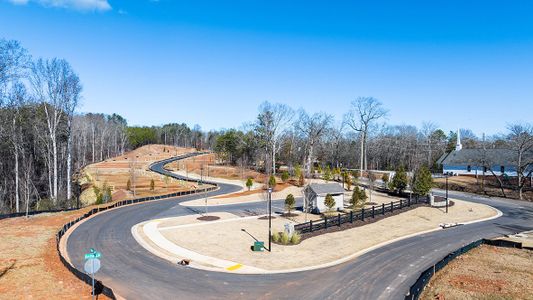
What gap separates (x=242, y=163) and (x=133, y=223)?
170ft

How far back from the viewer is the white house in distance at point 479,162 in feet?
253

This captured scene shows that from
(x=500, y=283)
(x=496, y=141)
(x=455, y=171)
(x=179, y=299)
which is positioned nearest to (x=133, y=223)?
(x=179, y=299)

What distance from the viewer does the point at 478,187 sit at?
216 ft

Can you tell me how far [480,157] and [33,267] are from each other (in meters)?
83.2

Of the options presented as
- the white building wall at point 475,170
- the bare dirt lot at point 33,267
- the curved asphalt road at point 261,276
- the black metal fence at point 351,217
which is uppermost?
the white building wall at point 475,170

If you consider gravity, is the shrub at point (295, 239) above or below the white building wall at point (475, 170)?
below

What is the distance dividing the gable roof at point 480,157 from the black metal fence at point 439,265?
150 ft

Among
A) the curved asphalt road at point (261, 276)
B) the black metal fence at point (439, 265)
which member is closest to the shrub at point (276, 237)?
the curved asphalt road at point (261, 276)

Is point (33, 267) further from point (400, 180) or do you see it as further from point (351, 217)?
point (400, 180)

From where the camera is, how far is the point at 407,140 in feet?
360

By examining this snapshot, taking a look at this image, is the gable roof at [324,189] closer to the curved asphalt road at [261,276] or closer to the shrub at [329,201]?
the shrub at [329,201]

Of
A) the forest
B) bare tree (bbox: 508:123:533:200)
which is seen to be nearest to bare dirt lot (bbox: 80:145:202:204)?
the forest

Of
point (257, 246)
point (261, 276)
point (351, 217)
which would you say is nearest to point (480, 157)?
point (351, 217)

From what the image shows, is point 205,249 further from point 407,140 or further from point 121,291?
point 407,140
